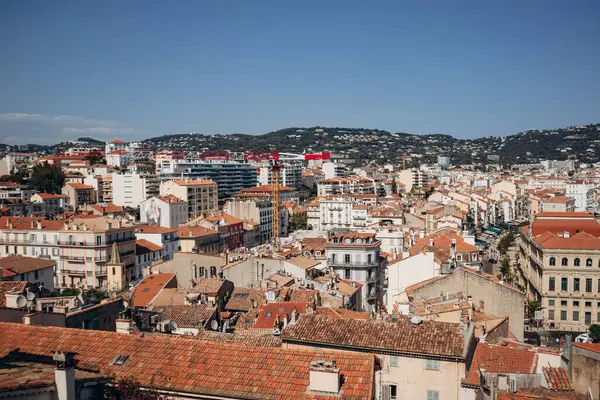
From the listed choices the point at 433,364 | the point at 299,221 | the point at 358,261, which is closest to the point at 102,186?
the point at 299,221

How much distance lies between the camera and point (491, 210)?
134 metres

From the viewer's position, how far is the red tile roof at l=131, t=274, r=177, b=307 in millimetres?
32781

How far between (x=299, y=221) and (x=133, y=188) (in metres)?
35.8

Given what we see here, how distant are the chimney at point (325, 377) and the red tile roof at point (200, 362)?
5.4 inches

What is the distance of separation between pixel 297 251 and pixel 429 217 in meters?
40.6

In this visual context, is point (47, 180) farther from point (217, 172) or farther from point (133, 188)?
point (217, 172)

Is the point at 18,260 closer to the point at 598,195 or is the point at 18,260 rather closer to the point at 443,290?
the point at 443,290

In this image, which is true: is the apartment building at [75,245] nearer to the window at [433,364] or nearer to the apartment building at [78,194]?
the window at [433,364]

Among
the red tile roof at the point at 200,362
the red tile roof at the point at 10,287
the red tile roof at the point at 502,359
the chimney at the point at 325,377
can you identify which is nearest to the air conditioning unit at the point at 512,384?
the red tile roof at the point at 502,359

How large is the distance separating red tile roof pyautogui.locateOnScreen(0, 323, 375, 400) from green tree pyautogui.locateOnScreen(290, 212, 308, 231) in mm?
103206

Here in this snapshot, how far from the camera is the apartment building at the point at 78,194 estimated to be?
416 feet

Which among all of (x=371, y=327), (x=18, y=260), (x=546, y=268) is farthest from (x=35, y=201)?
(x=371, y=327)

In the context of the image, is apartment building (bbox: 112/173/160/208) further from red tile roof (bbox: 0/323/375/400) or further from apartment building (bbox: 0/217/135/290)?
red tile roof (bbox: 0/323/375/400)

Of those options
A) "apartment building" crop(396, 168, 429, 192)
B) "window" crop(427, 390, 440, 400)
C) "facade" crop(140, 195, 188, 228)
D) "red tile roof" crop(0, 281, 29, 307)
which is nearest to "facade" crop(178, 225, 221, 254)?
"facade" crop(140, 195, 188, 228)
